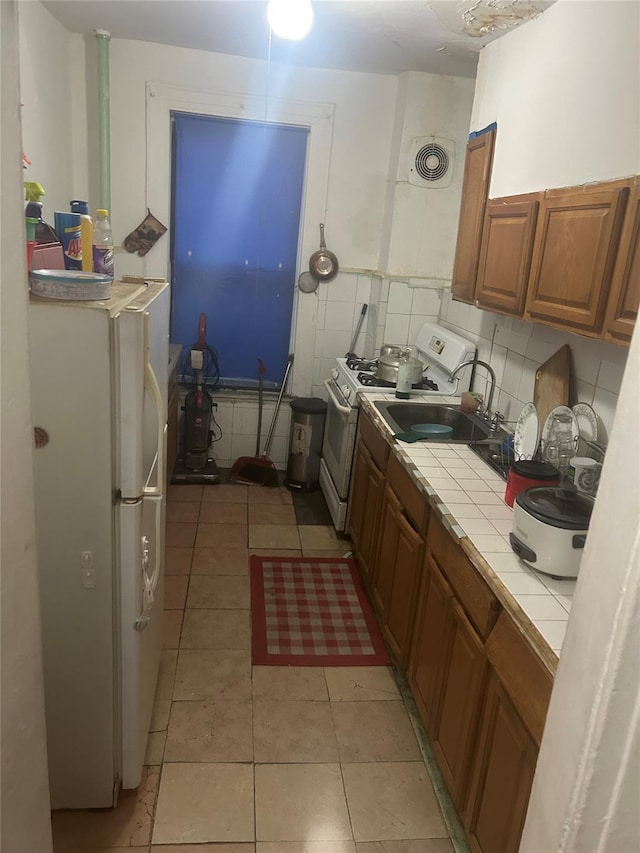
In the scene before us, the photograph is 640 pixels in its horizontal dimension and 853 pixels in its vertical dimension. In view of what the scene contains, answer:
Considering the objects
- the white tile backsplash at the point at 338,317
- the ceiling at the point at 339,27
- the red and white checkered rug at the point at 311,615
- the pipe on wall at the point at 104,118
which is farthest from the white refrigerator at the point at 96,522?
the white tile backsplash at the point at 338,317

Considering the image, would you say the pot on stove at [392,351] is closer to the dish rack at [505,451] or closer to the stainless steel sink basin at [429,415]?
the stainless steel sink basin at [429,415]

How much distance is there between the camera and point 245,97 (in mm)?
3689

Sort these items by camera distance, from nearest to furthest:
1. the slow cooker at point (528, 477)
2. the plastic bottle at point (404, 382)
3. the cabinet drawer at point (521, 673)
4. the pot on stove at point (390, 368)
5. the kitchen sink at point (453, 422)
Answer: the cabinet drawer at point (521, 673) → the slow cooker at point (528, 477) → the kitchen sink at point (453, 422) → the plastic bottle at point (404, 382) → the pot on stove at point (390, 368)

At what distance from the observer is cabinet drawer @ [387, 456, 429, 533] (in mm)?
2225

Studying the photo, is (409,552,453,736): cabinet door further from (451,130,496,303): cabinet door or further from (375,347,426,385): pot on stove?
(375,347,426,385): pot on stove

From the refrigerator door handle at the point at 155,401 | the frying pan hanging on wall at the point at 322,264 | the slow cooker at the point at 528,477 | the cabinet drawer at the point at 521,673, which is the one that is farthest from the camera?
the frying pan hanging on wall at the point at 322,264

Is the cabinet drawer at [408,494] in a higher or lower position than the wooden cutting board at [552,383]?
lower

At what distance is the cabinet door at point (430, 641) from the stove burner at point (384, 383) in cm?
142

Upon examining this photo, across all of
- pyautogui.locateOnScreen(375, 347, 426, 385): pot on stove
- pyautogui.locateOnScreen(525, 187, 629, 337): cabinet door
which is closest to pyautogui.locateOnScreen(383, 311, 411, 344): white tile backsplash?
pyautogui.locateOnScreen(375, 347, 426, 385): pot on stove

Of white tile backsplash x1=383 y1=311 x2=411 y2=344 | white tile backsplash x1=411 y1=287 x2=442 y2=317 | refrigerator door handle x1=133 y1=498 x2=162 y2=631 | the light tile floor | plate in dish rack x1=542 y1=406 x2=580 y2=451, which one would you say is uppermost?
white tile backsplash x1=411 y1=287 x2=442 y2=317

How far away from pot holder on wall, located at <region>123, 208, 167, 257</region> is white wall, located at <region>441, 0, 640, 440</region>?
1984 mm

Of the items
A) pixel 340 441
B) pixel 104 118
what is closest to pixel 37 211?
pixel 340 441

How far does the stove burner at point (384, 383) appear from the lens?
3.43 m

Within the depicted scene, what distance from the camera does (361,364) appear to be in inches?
149
